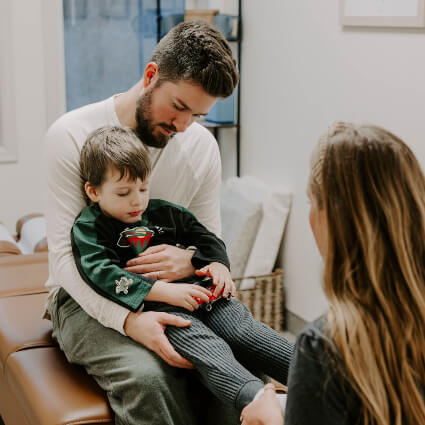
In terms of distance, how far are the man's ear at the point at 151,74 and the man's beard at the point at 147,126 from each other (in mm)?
33

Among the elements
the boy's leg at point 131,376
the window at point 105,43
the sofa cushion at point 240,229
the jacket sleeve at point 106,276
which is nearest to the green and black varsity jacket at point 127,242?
the jacket sleeve at point 106,276

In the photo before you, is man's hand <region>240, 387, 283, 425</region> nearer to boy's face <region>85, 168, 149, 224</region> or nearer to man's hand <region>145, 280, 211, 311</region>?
man's hand <region>145, 280, 211, 311</region>

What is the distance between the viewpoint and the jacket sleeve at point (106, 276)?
1545 mm

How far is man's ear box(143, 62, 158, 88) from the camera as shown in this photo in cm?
173

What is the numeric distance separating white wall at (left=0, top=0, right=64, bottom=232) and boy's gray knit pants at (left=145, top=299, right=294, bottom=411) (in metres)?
2.38

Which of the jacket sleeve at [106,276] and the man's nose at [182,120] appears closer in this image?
the jacket sleeve at [106,276]

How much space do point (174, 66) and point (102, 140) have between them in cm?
29

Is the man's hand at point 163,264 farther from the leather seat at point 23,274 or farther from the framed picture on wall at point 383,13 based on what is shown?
the framed picture on wall at point 383,13

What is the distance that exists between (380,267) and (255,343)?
0.63 meters

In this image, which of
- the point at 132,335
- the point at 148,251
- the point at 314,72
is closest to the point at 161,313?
the point at 132,335

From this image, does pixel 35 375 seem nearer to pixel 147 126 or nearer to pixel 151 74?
pixel 147 126

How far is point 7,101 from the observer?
3680 millimetres

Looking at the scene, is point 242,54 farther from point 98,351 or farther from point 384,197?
point 384,197

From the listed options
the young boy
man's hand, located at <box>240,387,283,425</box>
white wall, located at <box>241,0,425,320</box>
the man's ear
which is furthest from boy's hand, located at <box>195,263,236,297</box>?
white wall, located at <box>241,0,425,320</box>
